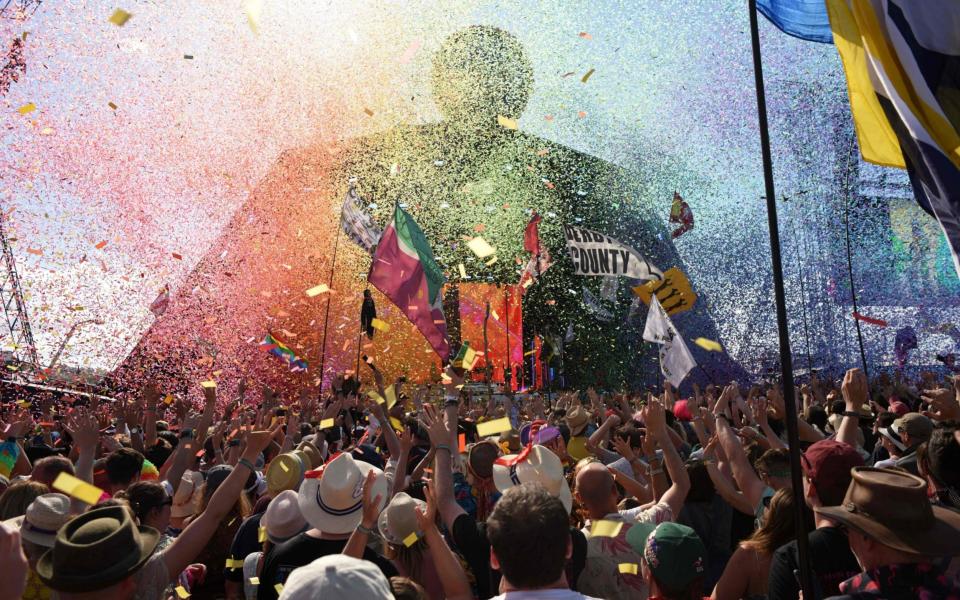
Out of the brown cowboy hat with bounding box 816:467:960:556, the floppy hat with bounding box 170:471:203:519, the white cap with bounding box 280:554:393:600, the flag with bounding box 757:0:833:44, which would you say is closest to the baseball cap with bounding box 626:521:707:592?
the brown cowboy hat with bounding box 816:467:960:556

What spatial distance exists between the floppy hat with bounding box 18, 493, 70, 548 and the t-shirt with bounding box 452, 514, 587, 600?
180 cm

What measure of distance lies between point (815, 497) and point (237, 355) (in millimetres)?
23477

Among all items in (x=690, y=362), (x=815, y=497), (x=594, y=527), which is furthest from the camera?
(x=690, y=362)

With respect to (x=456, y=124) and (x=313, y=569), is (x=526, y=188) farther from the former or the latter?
(x=313, y=569)

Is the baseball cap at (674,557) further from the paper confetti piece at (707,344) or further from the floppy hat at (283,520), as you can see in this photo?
the paper confetti piece at (707,344)

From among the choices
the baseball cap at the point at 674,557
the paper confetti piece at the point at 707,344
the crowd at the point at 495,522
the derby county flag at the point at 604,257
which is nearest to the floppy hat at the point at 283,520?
the crowd at the point at 495,522

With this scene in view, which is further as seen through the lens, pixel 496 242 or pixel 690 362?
pixel 496 242

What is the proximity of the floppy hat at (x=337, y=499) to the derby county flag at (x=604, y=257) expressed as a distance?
13.3 m

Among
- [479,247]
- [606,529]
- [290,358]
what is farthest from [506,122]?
[606,529]

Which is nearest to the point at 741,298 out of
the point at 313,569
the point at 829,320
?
the point at 829,320

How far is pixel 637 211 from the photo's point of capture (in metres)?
35.8

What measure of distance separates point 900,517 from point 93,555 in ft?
8.66

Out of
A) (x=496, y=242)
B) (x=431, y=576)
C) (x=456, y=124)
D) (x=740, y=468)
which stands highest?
(x=456, y=124)

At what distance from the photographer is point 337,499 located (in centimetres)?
344
